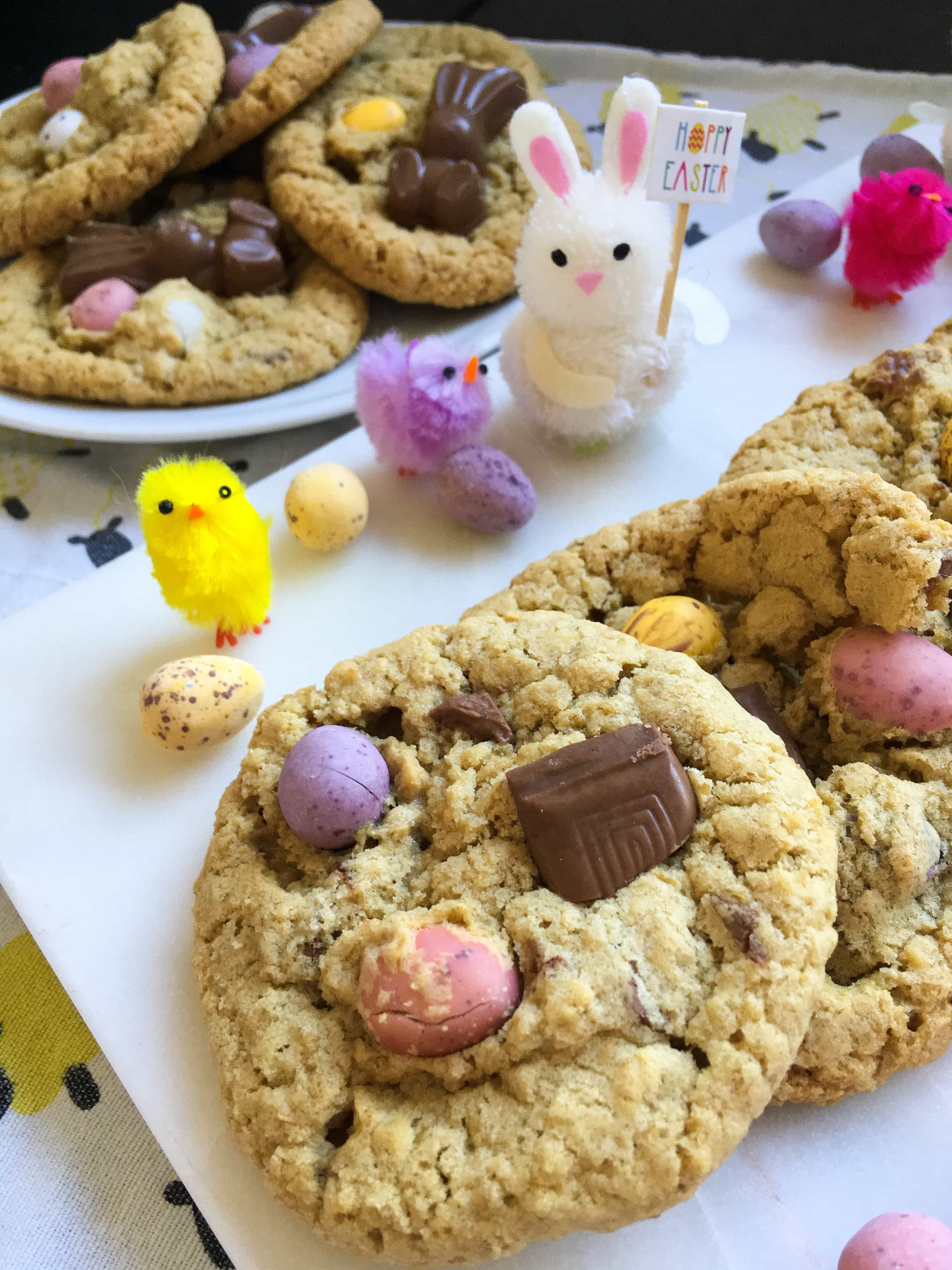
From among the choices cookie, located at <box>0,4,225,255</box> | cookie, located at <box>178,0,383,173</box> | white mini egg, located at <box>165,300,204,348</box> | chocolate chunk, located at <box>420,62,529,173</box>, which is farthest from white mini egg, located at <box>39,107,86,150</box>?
chocolate chunk, located at <box>420,62,529,173</box>

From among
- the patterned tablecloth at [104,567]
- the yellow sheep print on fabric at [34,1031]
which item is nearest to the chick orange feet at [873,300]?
the patterned tablecloth at [104,567]

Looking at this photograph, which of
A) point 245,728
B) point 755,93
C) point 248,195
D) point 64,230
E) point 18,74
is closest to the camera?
point 245,728

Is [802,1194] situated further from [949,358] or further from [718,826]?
[949,358]

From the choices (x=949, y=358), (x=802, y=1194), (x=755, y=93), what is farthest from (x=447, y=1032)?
(x=755, y=93)

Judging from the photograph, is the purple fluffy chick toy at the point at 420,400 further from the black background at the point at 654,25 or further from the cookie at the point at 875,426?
the black background at the point at 654,25

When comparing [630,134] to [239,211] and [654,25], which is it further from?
[654,25]

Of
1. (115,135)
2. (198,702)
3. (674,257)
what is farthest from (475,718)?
(115,135)
